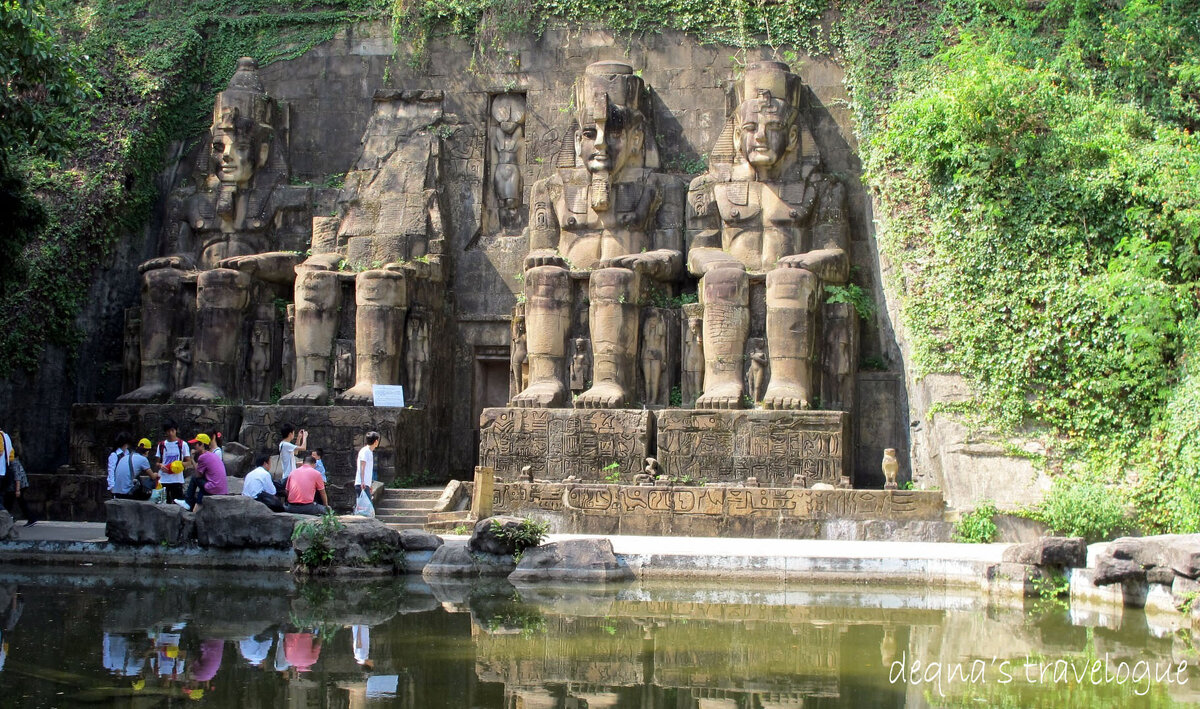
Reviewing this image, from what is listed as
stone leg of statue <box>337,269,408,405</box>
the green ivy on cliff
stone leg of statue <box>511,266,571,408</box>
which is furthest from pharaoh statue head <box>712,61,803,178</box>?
stone leg of statue <box>337,269,408,405</box>

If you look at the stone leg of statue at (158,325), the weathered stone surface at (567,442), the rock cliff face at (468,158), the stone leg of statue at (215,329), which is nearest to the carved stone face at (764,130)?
the rock cliff face at (468,158)

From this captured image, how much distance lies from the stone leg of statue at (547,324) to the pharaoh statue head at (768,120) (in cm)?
304

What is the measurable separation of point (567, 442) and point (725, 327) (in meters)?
2.37

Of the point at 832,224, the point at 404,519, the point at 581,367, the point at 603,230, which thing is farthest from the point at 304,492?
the point at 832,224

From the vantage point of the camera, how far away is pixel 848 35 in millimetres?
18578

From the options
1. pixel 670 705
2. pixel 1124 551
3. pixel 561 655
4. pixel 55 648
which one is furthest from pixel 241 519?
pixel 1124 551

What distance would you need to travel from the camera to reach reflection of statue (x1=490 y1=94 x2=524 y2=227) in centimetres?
1930

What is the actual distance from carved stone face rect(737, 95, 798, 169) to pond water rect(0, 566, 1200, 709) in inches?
308

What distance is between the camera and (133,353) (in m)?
18.0

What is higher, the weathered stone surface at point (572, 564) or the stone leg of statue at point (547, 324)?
the stone leg of statue at point (547, 324)

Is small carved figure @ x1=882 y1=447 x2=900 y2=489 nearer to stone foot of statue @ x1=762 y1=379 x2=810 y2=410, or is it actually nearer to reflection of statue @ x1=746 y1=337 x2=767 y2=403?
stone foot of statue @ x1=762 y1=379 x2=810 y2=410

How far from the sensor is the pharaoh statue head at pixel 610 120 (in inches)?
691

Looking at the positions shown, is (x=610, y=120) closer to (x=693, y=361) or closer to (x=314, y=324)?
(x=693, y=361)

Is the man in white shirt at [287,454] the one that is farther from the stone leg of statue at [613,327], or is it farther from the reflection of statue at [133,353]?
the reflection of statue at [133,353]
